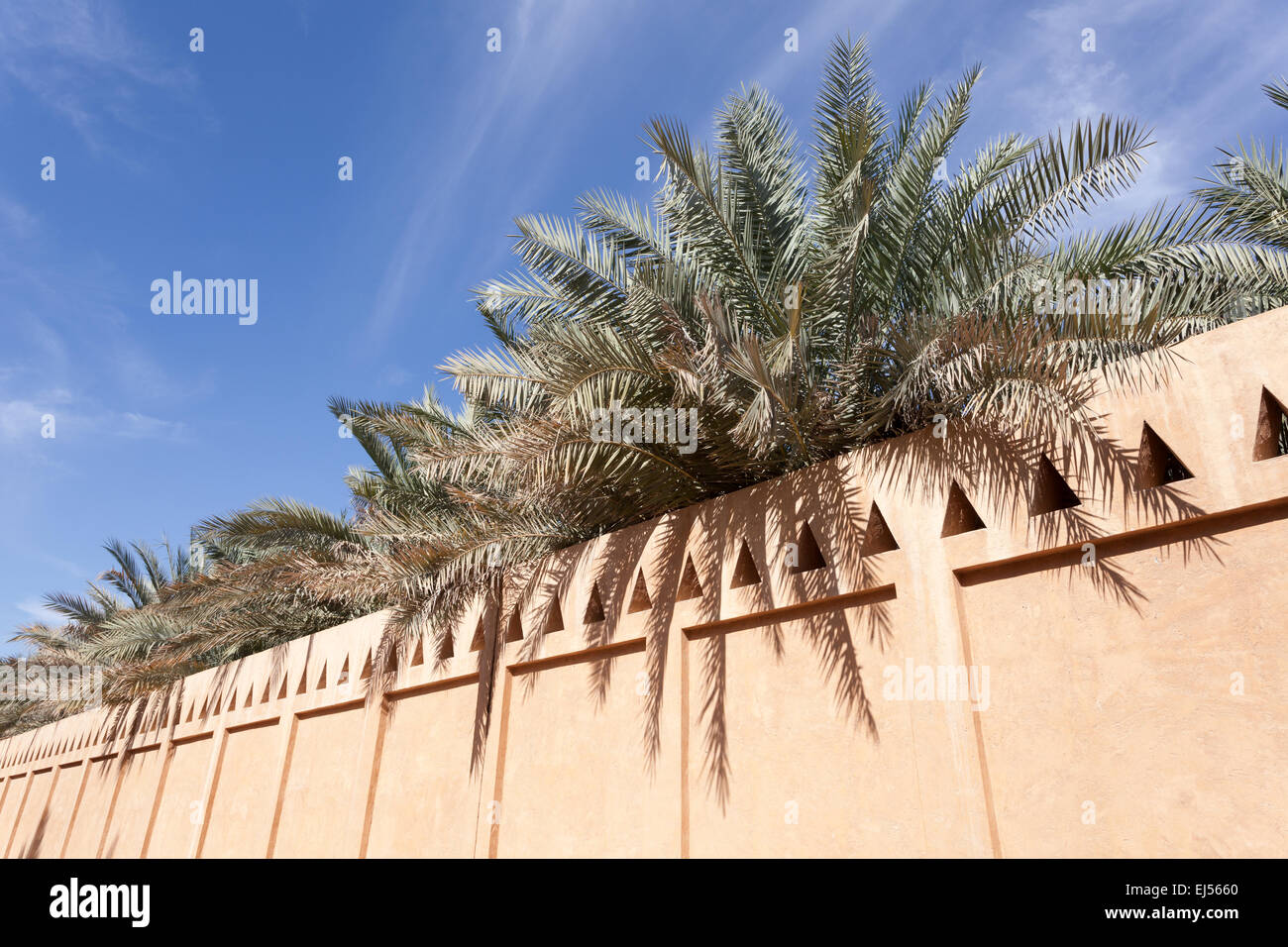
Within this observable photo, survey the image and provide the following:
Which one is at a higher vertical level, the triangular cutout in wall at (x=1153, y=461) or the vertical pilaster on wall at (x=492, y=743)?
the triangular cutout in wall at (x=1153, y=461)

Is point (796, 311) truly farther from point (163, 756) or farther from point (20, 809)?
point (20, 809)

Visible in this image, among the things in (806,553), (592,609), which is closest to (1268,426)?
(806,553)

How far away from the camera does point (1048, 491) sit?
4.97 m

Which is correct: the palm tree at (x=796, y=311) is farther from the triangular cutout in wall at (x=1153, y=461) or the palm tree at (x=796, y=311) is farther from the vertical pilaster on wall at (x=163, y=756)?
the vertical pilaster on wall at (x=163, y=756)

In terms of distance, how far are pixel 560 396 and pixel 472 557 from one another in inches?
98.7

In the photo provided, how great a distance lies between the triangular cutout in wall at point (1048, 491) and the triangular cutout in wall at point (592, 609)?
3.70 meters

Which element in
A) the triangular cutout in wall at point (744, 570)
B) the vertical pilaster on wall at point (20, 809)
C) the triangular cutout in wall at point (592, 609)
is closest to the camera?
the triangular cutout in wall at point (744, 570)

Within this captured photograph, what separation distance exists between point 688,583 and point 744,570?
553mm

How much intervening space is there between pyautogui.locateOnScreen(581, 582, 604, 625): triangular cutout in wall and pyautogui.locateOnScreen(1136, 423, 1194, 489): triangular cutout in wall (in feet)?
14.0

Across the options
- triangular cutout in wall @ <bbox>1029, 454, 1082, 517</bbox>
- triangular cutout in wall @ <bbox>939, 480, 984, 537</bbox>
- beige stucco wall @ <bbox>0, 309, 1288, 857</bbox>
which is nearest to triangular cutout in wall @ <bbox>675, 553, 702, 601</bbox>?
beige stucco wall @ <bbox>0, 309, 1288, 857</bbox>

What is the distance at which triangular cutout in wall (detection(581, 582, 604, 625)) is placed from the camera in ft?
24.6

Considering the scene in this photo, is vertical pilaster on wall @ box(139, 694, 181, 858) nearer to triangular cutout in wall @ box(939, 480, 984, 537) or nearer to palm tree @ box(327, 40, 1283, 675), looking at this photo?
palm tree @ box(327, 40, 1283, 675)

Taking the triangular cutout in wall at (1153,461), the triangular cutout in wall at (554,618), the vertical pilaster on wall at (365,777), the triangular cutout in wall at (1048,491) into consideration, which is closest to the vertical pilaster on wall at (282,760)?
the vertical pilaster on wall at (365,777)

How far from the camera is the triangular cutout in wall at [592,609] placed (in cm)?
751
